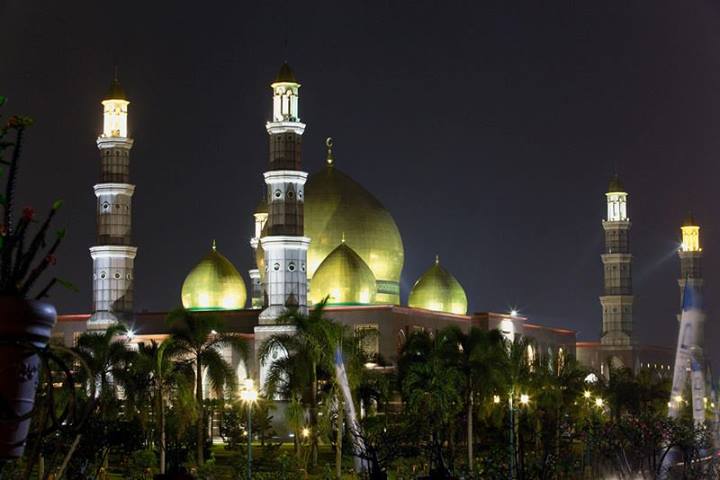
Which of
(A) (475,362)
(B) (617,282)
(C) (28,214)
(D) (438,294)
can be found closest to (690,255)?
(B) (617,282)

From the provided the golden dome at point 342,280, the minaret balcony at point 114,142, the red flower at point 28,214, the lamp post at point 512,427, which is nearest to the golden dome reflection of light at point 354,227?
the golden dome at point 342,280

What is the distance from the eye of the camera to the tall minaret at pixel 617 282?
3398 inches

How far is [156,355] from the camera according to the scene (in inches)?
1527

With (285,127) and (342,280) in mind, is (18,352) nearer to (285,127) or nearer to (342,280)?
(285,127)

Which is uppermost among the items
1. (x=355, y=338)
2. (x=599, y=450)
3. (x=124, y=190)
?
(x=124, y=190)

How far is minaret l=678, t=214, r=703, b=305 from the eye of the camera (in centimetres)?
9344

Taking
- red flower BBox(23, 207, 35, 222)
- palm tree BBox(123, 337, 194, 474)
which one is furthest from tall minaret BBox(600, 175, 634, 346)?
red flower BBox(23, 207, 35, 222)

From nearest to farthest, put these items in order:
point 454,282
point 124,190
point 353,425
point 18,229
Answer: point 18,229, point 353,425, point 124,190, point 454,282

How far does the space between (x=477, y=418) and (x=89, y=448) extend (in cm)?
2441

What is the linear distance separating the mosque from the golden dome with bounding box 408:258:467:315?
2.9 inches

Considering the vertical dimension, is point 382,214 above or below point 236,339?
above

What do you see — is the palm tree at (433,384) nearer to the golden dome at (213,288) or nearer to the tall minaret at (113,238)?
the tall minaret at (113,238)

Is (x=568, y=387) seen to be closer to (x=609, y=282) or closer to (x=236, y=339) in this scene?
(x=236, y=339)

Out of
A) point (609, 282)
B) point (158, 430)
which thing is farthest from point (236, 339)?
point (609, 282)
